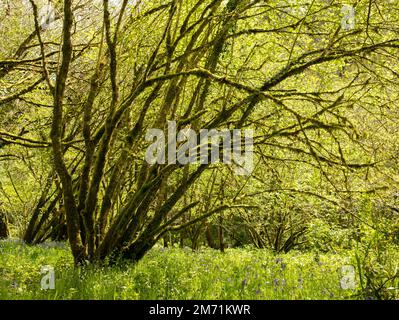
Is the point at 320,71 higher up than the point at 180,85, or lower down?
higher up

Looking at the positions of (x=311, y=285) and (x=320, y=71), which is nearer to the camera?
(x=311, y=285)

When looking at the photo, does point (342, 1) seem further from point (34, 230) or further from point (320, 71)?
point (34, 230)

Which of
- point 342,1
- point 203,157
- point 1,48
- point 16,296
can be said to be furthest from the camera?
point 1,48

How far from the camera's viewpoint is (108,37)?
17.2 ft

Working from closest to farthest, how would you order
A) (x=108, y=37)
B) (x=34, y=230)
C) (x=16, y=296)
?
(x=16, y=296), (x=108, y=37), (x=34, y=230)

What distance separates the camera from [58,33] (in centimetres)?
1079

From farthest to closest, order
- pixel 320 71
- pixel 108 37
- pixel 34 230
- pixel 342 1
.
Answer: pixel 34 230, pixel 320 71, pixel 342 1, pixel 108 37

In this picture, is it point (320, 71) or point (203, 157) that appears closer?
point (203, 157)
